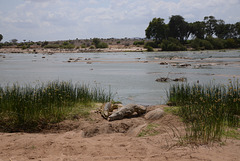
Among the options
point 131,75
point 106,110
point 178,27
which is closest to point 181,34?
point 178,27

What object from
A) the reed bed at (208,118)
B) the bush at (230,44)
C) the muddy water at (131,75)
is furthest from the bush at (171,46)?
the reed bed at (208,118)

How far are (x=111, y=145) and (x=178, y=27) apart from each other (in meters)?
76.7

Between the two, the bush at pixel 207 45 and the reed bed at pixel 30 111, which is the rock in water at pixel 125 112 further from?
the bush at pixel 207 45

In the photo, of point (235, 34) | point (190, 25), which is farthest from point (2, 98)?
point (235, 34)

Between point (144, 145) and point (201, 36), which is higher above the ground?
point (201, 36)

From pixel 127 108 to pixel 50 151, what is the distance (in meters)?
3.46

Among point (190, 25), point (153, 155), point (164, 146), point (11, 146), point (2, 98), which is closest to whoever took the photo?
point (153, 155)

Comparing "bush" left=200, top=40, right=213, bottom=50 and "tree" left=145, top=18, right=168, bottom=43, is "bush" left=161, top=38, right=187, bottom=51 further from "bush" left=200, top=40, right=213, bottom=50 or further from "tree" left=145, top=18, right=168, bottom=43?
"tree" left=145, top=18, right=168, bottom=43

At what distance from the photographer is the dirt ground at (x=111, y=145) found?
17.1ft

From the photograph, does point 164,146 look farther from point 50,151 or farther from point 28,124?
point 28,124

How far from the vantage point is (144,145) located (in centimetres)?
584

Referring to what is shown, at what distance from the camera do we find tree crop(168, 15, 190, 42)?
7725 centimetres

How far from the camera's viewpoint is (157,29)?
261ft

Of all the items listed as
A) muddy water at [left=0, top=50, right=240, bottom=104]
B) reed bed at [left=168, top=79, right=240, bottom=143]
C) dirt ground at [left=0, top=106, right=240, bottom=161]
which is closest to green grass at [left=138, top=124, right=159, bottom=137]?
dirt ground at [left=0, top=106, right=240, bottom=161]
